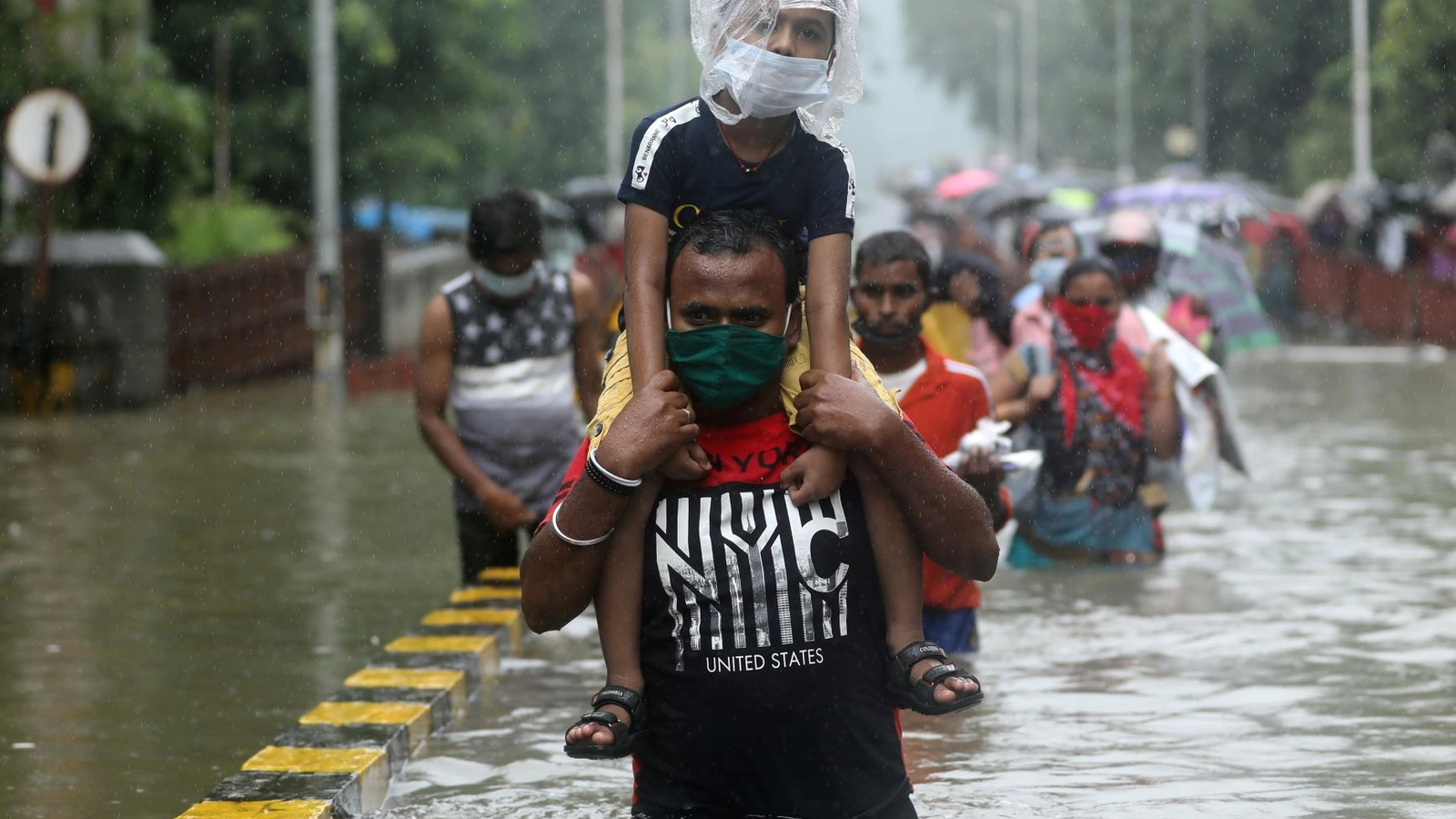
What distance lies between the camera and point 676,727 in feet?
14.4

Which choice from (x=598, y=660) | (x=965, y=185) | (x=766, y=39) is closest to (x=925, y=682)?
(x=766, y=39)

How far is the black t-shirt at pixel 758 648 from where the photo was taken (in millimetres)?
4328

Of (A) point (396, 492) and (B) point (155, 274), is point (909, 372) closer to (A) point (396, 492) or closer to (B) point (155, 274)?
(A) point (396, 492)

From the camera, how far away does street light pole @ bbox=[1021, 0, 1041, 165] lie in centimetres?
11381

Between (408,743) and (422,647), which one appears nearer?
(408,743)

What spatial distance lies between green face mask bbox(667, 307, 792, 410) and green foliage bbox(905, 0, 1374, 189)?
3782 cm

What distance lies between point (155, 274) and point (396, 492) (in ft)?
22.8

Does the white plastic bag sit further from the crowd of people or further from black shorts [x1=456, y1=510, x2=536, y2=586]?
black shorts [x1=456, y1=510, x2=536, y2=586]

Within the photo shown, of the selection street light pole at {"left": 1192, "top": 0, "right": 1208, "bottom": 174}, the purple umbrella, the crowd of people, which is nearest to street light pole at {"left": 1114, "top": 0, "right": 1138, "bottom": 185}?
street light pole at {"left": 1192, "top": 0, "right": 1208, "bottom": 174}

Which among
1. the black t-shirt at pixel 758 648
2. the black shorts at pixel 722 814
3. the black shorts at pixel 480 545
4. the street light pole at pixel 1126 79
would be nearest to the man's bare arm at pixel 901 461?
the black t-shirt at pixel 758 648

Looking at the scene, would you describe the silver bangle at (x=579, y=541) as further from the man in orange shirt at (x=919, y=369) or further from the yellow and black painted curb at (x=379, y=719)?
the man in orange shirt at (x=919, y=369)

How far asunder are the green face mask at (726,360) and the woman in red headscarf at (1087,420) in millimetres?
5880

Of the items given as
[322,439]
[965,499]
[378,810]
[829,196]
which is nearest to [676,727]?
[965,499]

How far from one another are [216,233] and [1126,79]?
55995 millimetres
